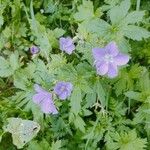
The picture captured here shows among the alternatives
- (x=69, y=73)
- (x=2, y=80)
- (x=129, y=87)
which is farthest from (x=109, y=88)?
(x=2, y=80)

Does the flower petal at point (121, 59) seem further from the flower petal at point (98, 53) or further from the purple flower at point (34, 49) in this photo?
the purple flower at point (34, 49)

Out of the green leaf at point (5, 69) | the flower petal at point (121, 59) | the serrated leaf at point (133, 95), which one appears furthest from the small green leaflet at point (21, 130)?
the flower petal at point (121, 59)

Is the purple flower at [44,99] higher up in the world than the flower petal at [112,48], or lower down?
lower down

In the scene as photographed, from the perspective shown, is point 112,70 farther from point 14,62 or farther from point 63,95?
point 14,62

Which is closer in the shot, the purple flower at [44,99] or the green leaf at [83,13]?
the purple flower at [44,99]

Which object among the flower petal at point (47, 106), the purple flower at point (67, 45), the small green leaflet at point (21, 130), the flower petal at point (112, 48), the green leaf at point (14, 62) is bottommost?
the small green leaflet at point (21, 130)

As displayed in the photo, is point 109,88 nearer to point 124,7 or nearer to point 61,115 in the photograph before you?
point 61,115

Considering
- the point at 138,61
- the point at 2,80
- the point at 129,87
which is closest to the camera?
the point at 129,87

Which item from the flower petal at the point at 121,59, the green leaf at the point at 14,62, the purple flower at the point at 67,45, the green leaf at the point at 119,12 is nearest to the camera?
the flower petal at the point at 121,59
